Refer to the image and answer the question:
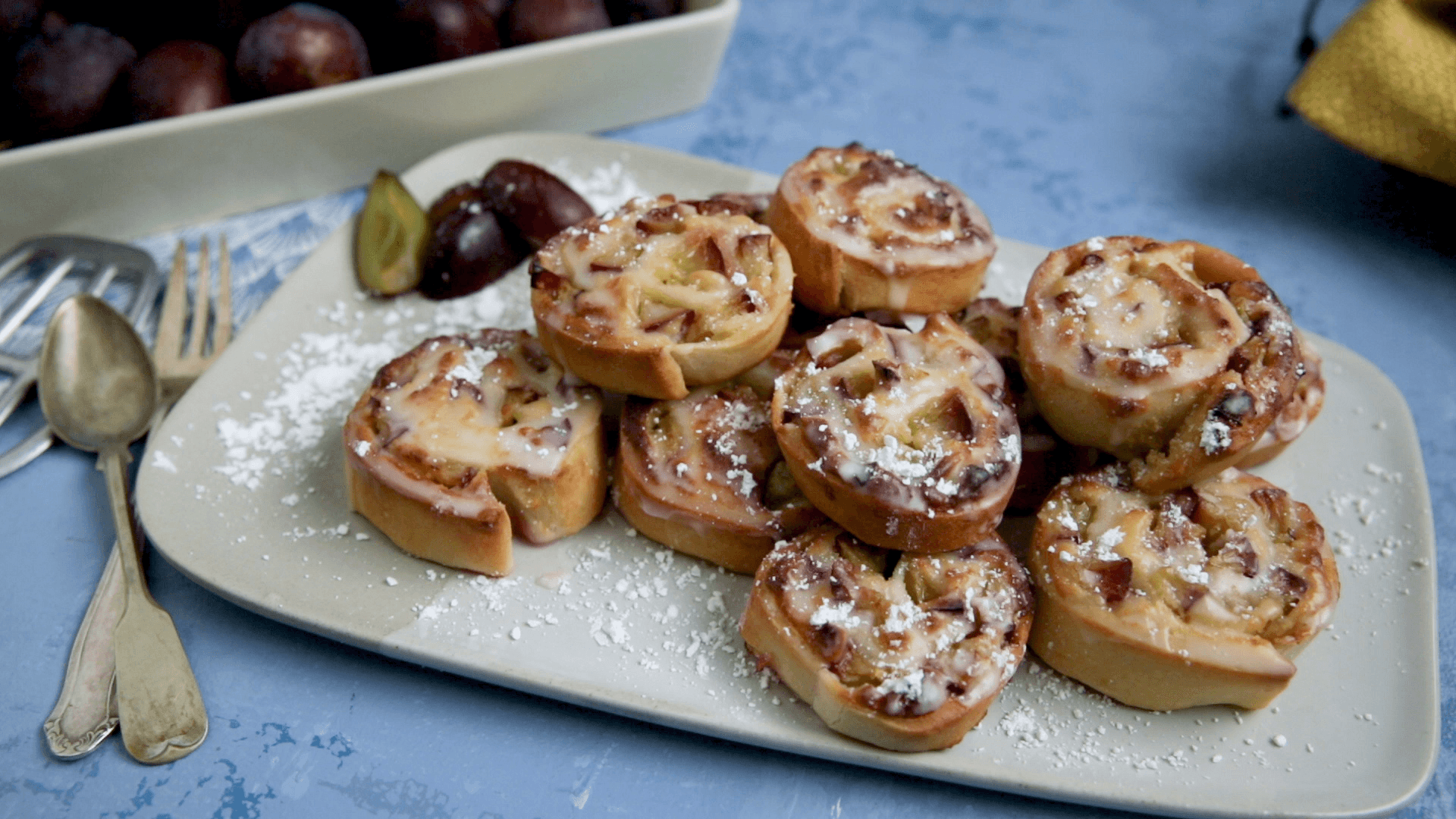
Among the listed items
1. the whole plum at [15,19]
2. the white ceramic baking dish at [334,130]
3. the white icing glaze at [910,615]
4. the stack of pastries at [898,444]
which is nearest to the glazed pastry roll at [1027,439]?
the stack of pastries at [898,444]

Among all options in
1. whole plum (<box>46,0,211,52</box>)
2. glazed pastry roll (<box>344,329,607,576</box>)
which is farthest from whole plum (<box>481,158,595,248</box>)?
whole plum (<box>46,0,211,52</box>)

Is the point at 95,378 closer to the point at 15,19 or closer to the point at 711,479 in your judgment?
the point at 15,19

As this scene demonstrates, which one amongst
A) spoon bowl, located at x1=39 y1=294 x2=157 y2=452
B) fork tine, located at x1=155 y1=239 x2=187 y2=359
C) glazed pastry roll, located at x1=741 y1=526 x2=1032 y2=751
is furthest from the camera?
fork tine, located at x1=155 y1=239 x2=187 y2=359

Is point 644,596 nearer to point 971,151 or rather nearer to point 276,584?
point 276,584

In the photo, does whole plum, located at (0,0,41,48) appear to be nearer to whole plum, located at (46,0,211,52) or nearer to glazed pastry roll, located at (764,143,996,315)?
whole plum, located at (46,0,211,52)

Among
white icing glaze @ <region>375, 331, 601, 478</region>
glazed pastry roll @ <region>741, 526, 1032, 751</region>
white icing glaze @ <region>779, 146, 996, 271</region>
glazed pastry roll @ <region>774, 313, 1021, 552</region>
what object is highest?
white icing glaze @ <region>779, 146, 996, 271</region>

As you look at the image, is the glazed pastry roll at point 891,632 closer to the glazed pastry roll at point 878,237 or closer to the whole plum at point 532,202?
the glazed pastry roll at point 878,237

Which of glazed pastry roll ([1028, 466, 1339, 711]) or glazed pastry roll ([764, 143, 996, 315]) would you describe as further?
glazed pastry roll ([764, 143, 996, 315])

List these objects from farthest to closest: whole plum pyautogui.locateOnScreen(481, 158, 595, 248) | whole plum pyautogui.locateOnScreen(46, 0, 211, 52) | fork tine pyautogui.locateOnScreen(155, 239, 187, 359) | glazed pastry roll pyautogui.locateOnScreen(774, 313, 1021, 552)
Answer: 1. whole plum pyautogui.locateOnScreen(46, 0, 211, 52)
2. whole plum pyautogui.locateOnScreen(481, 158, 595, 248)
3. fork tine pyautogui.locateOnScreen(155, 239, 187, 359)
4. glazed pastry roll pyautogui.locateOnScreen(774, 313, 1021, 552)

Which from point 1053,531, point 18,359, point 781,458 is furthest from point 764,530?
point 18,359
